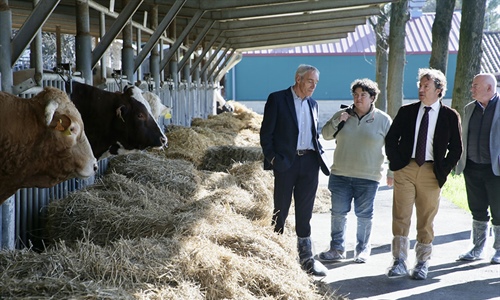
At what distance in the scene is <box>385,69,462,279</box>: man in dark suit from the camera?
6.61 m

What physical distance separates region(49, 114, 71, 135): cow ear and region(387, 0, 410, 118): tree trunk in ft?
45.9

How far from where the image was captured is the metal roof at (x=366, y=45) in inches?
1635

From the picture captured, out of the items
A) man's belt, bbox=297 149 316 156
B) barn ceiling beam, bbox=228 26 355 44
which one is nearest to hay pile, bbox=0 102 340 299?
man's belt, bbox=297 149 316 156

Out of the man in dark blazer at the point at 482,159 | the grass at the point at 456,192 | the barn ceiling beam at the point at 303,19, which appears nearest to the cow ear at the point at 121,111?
the man in dark blazer at the point at 482,159

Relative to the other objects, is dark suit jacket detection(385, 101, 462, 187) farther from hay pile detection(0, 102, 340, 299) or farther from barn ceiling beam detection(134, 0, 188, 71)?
barn ceiling beam detection(134, 0, 188, 71)

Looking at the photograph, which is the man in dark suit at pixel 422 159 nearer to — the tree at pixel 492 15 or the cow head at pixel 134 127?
the cow head at pixel 134 127

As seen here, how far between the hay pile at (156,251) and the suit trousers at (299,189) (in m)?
0.19

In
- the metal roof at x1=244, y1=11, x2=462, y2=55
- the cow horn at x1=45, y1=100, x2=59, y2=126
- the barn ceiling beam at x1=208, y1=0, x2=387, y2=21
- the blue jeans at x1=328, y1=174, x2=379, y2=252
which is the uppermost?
the metal roof at x1=244, y1=11, x2=462, y2=55

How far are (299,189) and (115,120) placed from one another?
7.38 feet

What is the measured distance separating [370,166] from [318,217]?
8.42 feet

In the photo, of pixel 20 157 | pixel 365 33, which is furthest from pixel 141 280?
pixel 365 33

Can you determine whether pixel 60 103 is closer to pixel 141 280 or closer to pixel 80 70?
pixel 141 280

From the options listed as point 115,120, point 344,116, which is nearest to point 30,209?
point 115,120

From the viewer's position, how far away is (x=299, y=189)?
6805 mm
